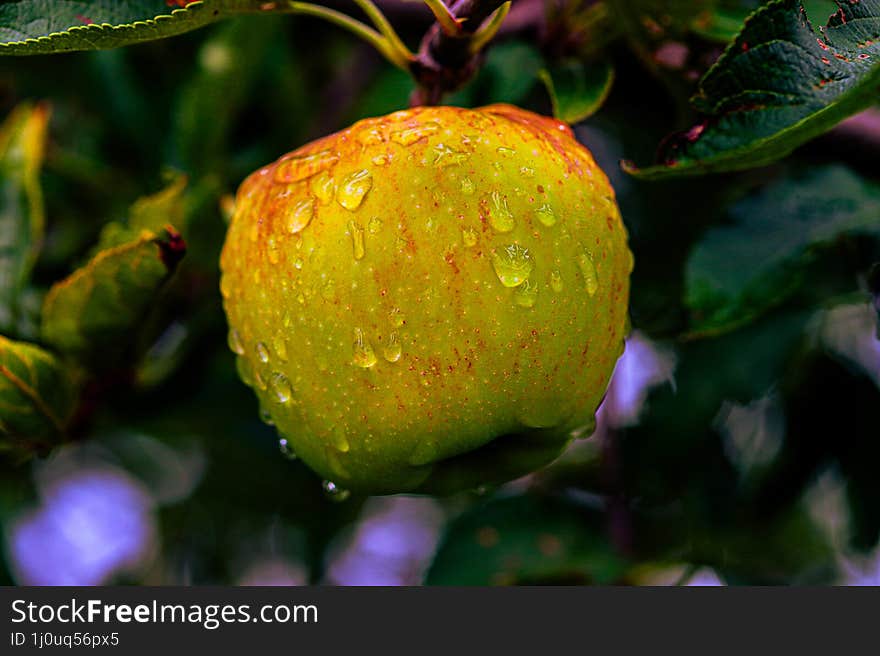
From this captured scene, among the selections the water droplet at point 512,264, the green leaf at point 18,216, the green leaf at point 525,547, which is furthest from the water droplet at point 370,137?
the green leaf at point 525,547

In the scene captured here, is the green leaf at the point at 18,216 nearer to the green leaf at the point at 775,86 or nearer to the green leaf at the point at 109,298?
the green leaf at the point at 109,298

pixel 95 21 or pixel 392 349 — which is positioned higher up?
pixel 95 21

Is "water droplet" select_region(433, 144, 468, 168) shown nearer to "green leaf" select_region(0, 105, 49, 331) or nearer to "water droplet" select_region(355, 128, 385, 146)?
"water droplet" select_region(355, 128, 385, 146)

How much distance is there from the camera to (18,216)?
94 centimetres

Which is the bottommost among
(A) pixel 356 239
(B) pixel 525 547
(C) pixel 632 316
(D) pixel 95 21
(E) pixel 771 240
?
(B) pixel 525 547

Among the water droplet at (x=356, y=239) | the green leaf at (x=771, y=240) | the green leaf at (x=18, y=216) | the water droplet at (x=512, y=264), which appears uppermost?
the water droplet at (x=356, y=239)

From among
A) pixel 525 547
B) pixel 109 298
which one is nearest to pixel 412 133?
pixel 109 298

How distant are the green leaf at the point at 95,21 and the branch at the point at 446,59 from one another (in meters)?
0.13

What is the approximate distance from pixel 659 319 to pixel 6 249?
747 millimetres

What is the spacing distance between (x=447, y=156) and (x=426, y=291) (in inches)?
3.7

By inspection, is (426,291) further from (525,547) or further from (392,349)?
(525,547)

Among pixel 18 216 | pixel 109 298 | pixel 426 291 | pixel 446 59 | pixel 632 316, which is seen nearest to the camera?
pixel 426 291

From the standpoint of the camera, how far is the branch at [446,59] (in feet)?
2.06

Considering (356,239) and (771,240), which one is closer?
(356,239)
